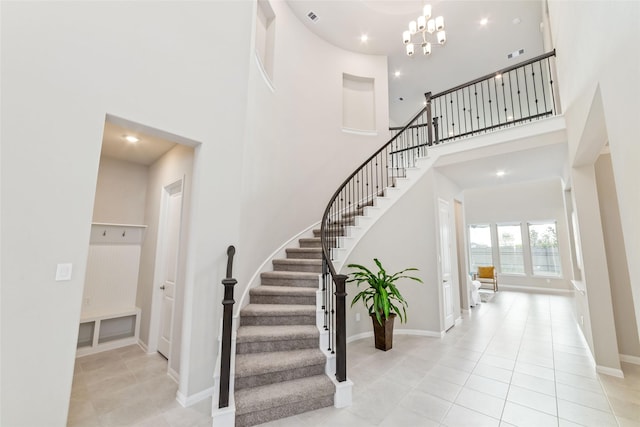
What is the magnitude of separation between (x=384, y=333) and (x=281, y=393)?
1838 millimetres

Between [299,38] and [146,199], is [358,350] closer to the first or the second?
[146,199]

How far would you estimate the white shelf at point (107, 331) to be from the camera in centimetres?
348

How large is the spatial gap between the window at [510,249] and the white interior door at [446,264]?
5574mm

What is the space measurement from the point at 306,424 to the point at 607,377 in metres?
3.34

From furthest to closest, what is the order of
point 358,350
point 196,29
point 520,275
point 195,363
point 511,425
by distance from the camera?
point 520,275
point 358,350
point 196,29
point 195,363
point 511,425

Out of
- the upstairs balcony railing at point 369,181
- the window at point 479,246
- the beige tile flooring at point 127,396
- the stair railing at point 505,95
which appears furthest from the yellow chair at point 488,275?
the beige tile flooring at point 127,396

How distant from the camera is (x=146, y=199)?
4.27 m

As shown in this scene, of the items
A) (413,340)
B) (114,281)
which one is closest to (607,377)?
(413,340)

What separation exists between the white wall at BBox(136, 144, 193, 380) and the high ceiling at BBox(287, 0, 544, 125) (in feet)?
12.7

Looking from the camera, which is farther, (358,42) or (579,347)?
(358,42)

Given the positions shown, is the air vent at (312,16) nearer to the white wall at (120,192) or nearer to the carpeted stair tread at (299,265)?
the white wall at (120,192)

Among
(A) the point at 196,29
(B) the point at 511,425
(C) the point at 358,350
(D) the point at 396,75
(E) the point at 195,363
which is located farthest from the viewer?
(D) the point at 396,75

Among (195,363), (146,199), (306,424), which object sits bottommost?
(306,424)

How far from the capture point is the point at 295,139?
482 centimetres
